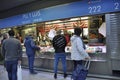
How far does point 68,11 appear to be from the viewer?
9.43m

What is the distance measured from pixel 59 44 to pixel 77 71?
2220 millimetres

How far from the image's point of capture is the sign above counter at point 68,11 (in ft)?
25.9

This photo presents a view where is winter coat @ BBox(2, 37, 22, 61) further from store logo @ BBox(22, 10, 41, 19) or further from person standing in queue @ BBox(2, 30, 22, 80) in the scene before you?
store logo @ BBox(22, 10, 41, 19)

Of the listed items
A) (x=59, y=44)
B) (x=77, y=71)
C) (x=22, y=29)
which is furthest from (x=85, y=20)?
(x=22, y=29)

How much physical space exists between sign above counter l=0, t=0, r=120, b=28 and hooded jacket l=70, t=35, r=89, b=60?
1.22 metres

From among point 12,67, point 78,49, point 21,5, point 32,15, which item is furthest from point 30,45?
point 78,49

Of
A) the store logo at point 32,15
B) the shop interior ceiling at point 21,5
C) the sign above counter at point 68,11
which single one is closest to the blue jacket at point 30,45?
the sign above counter at point 68,11

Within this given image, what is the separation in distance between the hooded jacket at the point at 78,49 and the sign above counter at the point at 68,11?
1219mm

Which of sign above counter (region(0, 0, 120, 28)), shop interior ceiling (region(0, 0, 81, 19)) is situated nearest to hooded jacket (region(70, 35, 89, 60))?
sign above counter (region(0, 0, 120, 28))

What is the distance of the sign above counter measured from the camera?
7.88m

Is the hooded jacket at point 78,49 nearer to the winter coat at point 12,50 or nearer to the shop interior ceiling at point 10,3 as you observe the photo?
the winter coat at point 12,50

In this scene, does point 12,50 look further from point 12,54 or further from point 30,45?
point 30,45

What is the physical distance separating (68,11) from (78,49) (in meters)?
2.38

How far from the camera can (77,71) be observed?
6.75 meters
